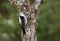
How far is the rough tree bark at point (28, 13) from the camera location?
834 mm

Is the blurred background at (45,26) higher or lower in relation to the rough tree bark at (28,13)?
lower

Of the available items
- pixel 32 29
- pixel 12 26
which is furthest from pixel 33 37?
pixel 12 26

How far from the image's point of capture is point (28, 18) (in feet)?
2.81

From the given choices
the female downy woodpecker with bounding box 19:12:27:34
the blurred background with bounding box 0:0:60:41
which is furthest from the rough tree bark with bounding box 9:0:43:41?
the blurred background with bounding box 0:0:60:41

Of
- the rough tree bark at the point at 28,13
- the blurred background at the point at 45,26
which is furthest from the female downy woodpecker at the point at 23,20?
the blurred background at the point at 45,26

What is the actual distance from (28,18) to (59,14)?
3.60 ft

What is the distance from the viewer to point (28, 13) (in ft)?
2.78

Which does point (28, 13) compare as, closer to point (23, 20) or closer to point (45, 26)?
point (23, 20)

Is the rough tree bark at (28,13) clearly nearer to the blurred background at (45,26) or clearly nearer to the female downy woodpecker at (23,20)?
the female downy woodpecker at (23,20)

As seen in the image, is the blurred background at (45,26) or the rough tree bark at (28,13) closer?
the rough tree bark at (28,13)

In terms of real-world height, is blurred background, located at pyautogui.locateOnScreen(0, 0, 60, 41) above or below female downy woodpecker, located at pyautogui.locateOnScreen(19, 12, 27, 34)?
below

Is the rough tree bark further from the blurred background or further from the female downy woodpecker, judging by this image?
the blurred background

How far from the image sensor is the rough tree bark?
83 cm

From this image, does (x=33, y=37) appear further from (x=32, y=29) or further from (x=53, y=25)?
(x=53, y=25)
